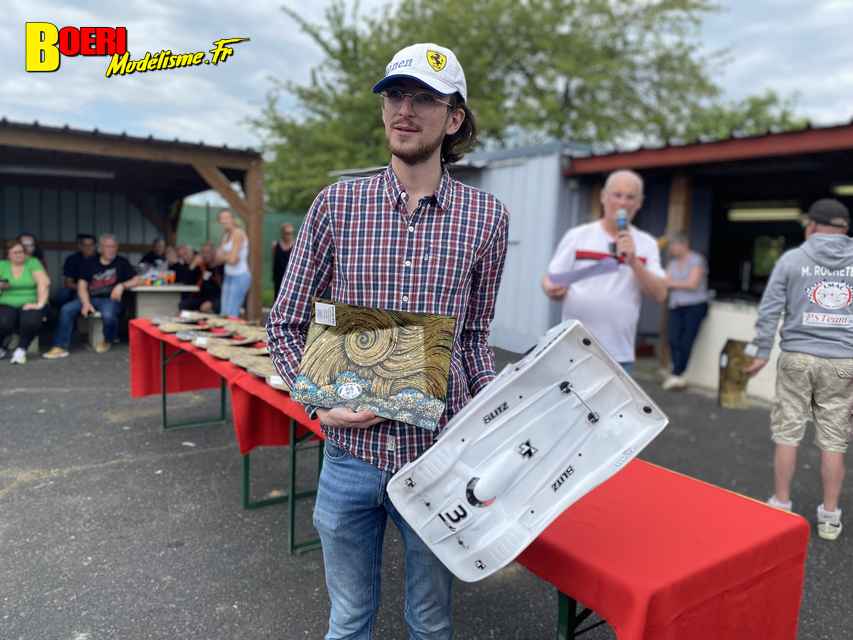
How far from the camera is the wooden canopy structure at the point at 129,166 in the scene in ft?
26.1

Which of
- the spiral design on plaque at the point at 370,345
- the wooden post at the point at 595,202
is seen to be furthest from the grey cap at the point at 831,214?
the wooden post at the point at 595,202

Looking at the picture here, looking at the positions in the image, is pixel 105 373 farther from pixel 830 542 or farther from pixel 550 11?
pixel 550 11

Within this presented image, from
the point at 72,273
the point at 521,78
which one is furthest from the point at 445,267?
the point at 521,78

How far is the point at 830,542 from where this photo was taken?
333cm

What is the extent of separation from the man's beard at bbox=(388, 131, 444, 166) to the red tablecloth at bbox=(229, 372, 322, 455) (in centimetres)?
159

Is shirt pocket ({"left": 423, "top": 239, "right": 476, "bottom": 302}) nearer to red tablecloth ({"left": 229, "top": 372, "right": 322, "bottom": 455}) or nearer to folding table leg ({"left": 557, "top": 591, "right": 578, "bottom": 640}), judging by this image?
folding table leg ({"left": 557, "top": 591, "right": 578, "bottom": 640})

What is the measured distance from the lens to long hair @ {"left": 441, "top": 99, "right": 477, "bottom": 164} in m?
1.57

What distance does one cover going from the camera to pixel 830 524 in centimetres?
336

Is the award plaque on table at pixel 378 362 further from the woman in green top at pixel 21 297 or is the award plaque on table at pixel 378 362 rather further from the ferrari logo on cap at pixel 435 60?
the woman in green top at pixel 21 297

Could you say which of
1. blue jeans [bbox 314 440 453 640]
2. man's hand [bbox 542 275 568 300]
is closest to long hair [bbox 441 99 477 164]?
blue jeans [bbox 314 440 453 640]

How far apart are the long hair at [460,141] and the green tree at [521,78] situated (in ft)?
43.4

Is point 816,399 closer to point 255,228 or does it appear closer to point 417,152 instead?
point 417,152

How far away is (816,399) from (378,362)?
3038mm

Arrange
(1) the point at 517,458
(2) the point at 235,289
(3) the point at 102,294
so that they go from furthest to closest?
1. (3) the point at 102,294
2. (2) the point at 235,289
3. (1) the point at 517,458
